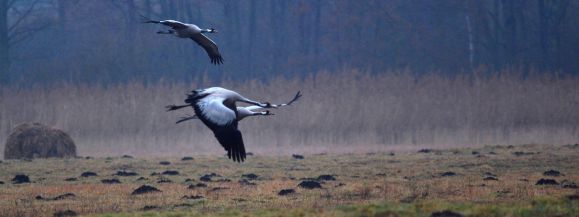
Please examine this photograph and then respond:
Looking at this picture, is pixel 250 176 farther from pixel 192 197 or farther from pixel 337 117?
pixel 337 117

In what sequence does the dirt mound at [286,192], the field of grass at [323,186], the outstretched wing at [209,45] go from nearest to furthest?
the field of grass at [323,186] < the dirt mound at [286,192] < the outstretched wing at [209,45]

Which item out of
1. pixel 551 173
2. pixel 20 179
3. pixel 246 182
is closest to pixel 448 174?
pixel 551 173

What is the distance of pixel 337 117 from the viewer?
82.7ft

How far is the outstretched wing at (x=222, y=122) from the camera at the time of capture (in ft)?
40.1

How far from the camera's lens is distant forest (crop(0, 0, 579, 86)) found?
43438 millimetres

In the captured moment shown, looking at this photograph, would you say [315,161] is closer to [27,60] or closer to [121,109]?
[121,109]

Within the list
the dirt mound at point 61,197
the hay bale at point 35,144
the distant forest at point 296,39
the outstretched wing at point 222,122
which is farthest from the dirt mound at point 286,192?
the distant forest at point 296,39

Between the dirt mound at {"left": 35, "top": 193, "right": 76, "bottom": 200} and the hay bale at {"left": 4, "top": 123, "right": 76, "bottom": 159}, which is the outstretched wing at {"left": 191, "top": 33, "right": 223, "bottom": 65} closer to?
the dirt mound at {"left": 35, "top": 193, "right": 76, "bottom": 200}

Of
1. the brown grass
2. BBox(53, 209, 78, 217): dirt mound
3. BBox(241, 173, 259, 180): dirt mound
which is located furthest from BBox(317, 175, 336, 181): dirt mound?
the brown grass

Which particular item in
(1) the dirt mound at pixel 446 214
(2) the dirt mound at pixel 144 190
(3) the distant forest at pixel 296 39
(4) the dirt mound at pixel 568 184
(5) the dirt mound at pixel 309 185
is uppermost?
(3) the distant forest at pixel 296 39

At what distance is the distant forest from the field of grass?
893 inches

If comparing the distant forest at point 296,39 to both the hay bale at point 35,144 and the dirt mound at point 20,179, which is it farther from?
the dirt mound at point 20,179

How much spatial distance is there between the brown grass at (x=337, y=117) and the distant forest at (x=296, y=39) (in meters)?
15.6

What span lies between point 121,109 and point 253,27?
2275cm
